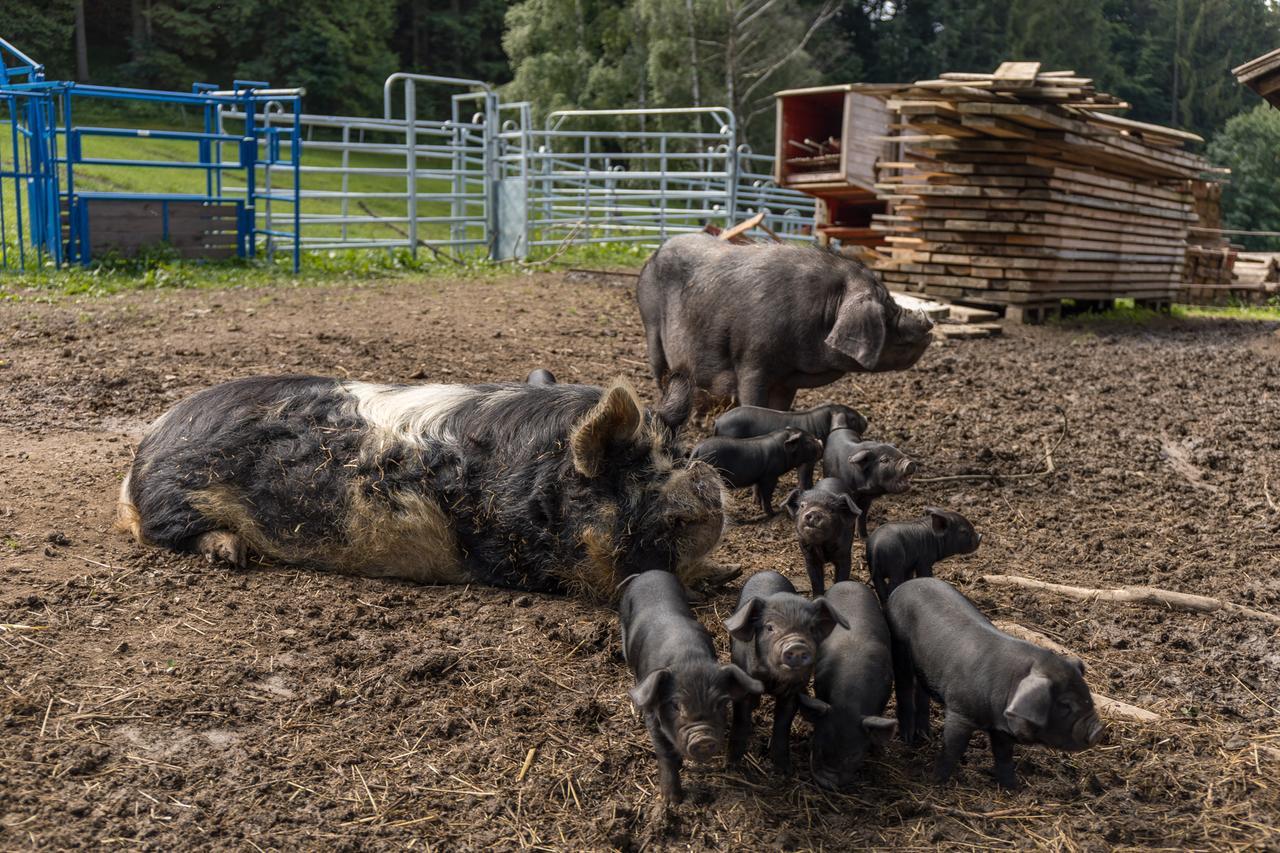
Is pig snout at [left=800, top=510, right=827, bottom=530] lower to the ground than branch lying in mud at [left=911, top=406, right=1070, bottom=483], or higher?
higher

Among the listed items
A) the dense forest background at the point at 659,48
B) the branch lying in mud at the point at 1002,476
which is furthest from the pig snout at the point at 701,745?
the dense forest background at the point at 659,48

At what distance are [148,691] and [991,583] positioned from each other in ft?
9.38

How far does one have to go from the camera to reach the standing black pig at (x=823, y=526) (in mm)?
3859

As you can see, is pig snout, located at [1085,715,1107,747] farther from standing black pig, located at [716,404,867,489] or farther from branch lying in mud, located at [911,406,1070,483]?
branch lying in mud, located at [911,406,1070,483]

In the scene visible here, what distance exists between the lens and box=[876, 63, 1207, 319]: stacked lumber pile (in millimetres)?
10898

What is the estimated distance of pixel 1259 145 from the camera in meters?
37.0

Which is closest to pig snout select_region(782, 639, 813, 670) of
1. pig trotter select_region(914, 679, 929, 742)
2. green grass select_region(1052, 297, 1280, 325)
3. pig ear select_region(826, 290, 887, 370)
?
pig trotter select_region(914, 679, 929, 742)

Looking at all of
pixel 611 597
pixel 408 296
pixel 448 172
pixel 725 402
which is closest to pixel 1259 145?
pixel 448 172

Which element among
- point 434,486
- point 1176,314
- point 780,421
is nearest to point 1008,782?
point 434,486

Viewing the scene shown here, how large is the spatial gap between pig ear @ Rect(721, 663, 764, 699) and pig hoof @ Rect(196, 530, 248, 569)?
7.13 ft

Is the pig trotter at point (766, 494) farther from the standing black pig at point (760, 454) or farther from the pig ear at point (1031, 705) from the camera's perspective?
the pig ear at point (1031, 705)

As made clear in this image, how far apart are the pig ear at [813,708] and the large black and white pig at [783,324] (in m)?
2.78

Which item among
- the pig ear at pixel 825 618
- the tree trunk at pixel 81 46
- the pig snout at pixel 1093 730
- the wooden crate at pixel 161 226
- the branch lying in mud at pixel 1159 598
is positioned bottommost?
the branch lying in mud at pixel 1159 598

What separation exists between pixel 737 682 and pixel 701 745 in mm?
184
